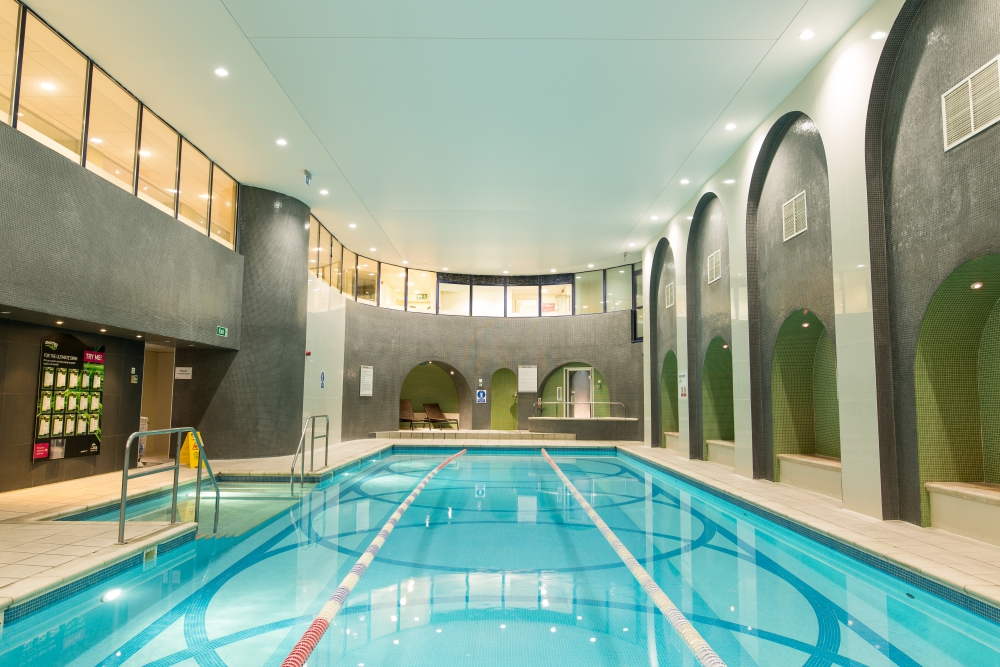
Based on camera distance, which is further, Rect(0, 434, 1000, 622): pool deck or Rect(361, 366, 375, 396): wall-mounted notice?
Rect(361, 366, 375, 396): wall-mounted notice

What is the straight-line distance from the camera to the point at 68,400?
7.94m

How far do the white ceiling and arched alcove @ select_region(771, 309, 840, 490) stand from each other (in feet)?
10.2

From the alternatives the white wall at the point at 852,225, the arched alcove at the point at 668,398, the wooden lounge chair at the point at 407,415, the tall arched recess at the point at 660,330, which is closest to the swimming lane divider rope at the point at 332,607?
the white wall at the point at 852,225

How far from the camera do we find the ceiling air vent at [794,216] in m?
7.36

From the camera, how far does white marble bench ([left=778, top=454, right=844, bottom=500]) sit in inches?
272

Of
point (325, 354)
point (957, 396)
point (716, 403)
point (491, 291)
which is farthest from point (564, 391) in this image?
point (957, 396)

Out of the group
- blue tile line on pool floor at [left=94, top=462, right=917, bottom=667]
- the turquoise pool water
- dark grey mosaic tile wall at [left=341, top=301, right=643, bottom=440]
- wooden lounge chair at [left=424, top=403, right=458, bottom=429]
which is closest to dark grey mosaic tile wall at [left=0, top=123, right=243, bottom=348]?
the turquoise pool water

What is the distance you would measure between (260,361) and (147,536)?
6.05 metres

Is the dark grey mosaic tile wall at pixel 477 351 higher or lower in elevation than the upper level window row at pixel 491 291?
lower

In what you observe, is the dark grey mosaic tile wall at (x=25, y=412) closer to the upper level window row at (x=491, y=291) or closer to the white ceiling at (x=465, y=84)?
the white ceiling at (x=465, y=84)

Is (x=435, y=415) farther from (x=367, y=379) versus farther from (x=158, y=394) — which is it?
(x=158, y=394)

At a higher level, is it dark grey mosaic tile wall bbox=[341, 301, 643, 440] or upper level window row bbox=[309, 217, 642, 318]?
upper level window row bbox=[309, 217, 642, 318]

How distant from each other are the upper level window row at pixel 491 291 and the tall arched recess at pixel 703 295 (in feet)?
17.1

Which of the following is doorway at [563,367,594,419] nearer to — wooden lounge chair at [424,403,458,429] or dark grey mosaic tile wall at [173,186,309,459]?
wooden lounge chair at [424,403,458,429]
